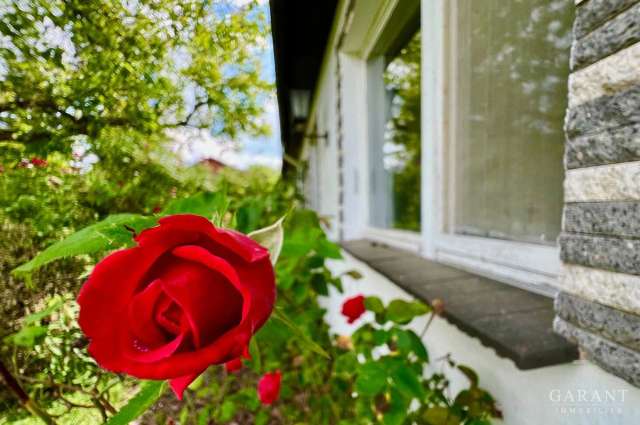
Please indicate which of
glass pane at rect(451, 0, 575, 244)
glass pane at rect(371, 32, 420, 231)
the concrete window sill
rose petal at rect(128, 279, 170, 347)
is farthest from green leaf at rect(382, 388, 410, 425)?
glass pane at rect(371, 32, 420, 231)

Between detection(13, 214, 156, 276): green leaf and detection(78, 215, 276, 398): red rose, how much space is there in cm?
7

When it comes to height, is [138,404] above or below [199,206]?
below

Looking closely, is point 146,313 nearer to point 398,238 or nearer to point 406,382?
point 406,382

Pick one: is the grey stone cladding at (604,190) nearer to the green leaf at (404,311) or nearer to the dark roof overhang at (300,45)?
the green leaf at (404,311)

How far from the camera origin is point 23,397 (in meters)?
0.33

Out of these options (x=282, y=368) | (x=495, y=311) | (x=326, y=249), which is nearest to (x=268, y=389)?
(x=326, y=249)

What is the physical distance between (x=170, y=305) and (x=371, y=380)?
685 mm

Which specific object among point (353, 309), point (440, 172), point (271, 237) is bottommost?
point (353, 309)

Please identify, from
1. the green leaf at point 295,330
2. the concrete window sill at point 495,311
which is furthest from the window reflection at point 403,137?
the green leaf at point 295,330

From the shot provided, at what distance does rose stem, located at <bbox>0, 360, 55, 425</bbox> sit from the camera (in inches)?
12.9

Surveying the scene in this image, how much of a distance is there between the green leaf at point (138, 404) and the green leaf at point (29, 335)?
104 millimetres

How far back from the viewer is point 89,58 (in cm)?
34

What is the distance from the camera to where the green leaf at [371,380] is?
777 millimetres

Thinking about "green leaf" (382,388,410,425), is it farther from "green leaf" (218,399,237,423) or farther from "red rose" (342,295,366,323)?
"green leaf" (218,399,237,423)
